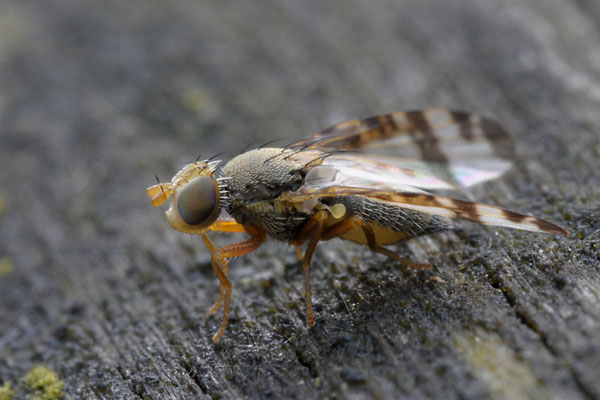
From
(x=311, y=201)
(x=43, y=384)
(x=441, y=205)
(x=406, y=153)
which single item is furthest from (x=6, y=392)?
(x=406, y=153)

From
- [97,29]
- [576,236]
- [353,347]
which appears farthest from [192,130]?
[576,236]

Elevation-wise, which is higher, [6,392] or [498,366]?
[6,392]

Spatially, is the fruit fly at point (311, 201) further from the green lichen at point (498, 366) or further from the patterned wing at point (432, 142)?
the green lichen at point (498, 366)

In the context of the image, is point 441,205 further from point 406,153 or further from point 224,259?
point 224,259

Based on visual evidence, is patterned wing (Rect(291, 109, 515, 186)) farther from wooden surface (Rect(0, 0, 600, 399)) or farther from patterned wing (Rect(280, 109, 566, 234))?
wooden surface (Rect(0, 0, 600, 399))

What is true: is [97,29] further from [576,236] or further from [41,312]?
[576,236]
